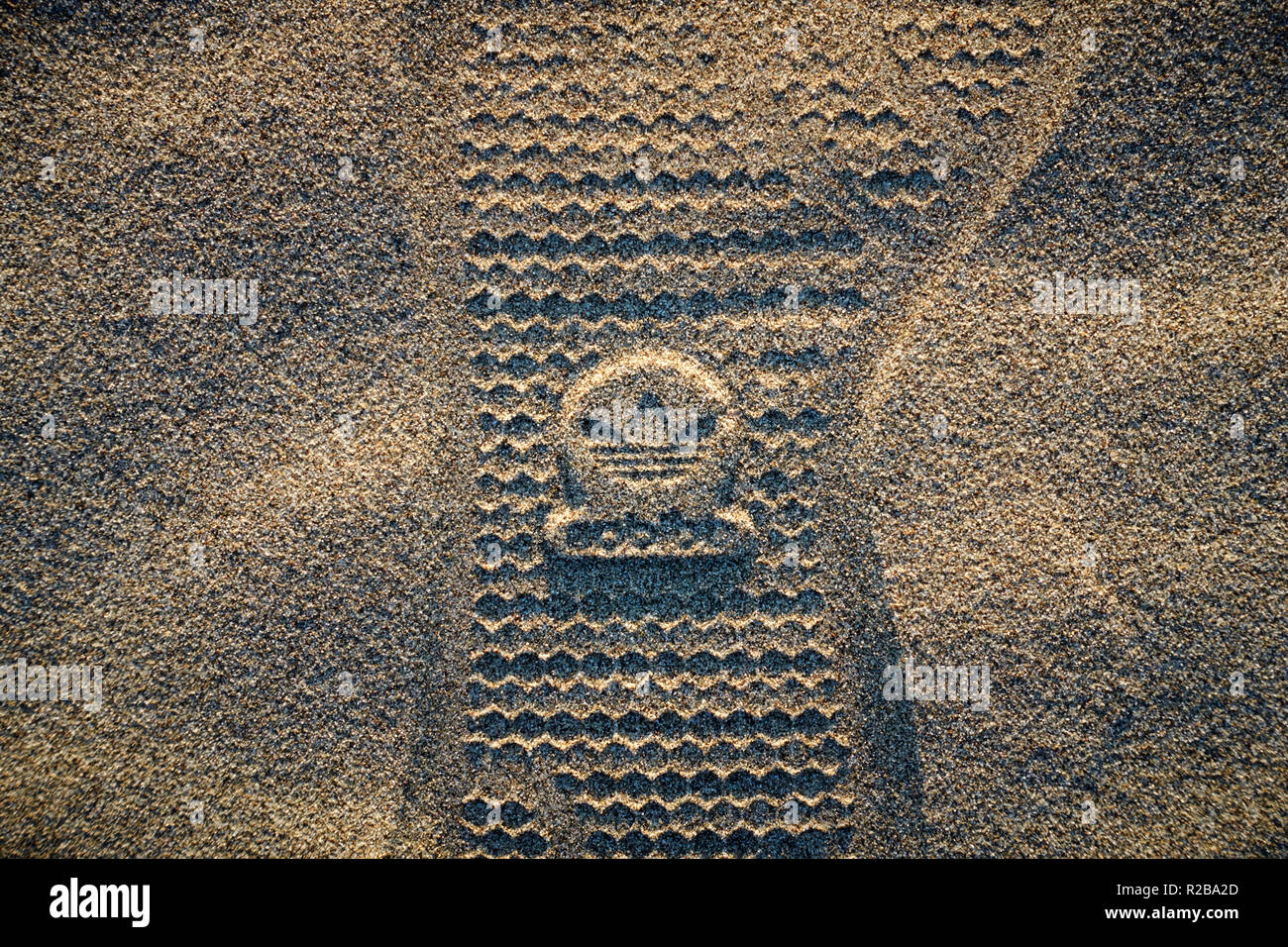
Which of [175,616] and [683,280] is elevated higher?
[683,280]

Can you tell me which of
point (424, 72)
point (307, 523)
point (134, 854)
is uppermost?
point (424, 72)

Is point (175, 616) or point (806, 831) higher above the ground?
point (175, 616)

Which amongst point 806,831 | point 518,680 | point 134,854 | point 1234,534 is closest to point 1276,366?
point 1234,534

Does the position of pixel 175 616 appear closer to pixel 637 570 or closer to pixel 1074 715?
pixel 637 570

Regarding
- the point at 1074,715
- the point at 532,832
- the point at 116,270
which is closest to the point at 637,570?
the point at 532,832

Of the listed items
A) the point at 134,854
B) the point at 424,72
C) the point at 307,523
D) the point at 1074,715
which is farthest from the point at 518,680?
the point at 424,72

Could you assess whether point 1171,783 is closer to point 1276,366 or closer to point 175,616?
point 1276,366

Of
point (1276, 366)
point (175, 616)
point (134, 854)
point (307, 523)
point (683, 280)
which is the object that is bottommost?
point (134, 854)
